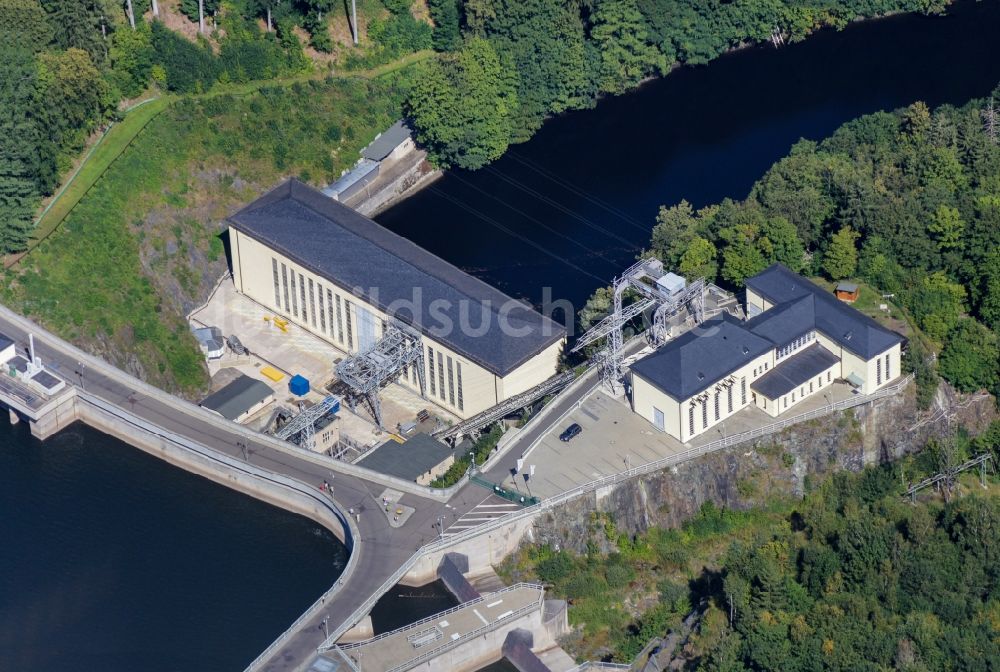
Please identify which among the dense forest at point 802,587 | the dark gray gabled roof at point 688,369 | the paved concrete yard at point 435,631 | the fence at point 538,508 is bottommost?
the dense forest at point 802,587

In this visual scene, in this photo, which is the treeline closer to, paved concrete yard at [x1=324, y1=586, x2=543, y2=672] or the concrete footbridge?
the concrete footbridge

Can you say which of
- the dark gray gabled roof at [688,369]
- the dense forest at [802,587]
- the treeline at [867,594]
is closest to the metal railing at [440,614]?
the dense forest at [802,587]

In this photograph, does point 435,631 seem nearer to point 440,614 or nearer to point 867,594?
point 440,614

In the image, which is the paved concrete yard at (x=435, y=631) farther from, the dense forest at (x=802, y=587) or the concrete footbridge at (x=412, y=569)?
the dense forest at (x=802, y=587)

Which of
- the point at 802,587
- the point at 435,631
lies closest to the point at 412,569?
the point at 435,631

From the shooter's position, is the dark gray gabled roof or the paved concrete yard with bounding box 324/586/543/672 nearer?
the paved concrete yard with bounding box 324/586/543/672

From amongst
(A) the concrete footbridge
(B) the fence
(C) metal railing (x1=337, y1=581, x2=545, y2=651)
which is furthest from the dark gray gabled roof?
A: (C) metal railing (x1=337, y1=581, x2=545, y2=651)

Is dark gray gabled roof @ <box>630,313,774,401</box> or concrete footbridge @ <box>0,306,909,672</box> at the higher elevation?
dark gray gabled roof @ <box>630,313,774,401</box>
